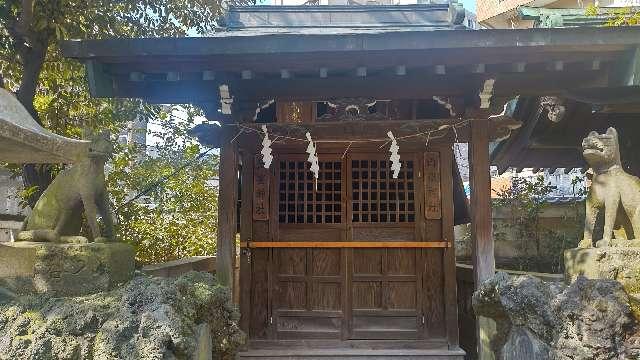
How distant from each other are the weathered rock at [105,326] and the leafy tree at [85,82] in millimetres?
4614

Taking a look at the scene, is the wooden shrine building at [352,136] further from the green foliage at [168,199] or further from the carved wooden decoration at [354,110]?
the green foliage at [168,199]

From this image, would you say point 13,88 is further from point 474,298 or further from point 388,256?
point 474,298

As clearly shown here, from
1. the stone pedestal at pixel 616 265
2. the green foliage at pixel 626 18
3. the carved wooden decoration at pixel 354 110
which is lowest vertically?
the stone pedestal at pixel 616 265

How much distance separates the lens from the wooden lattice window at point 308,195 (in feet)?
25.3

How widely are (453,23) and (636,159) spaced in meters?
3.89

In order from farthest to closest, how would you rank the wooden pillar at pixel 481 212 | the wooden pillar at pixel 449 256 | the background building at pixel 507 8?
the background building at pixel 507 8 → the wooden pillar at pixel 449 256 → the wooden pillar at pixel 481 212

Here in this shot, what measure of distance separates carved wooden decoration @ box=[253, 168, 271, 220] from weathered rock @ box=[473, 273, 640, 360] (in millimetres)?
3507

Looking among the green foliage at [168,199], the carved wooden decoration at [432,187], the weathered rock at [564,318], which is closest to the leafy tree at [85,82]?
the green foliage at [168,199]

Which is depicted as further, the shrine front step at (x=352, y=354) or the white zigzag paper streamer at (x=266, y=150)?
the shrine front step at (x=352, y=354)

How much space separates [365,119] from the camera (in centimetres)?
700

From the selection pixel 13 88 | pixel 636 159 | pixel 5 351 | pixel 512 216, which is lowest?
pixel 5 351

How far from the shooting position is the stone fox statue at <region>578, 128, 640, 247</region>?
17.2 feet

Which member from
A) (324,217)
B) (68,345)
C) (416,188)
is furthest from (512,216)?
(68,345)

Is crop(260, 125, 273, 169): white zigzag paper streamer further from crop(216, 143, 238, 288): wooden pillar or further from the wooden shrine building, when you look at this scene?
crop(216, 143, 238, 288): wooden pillar
